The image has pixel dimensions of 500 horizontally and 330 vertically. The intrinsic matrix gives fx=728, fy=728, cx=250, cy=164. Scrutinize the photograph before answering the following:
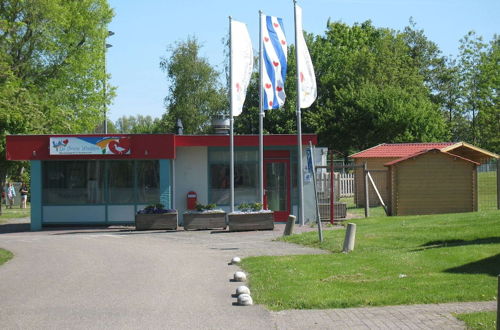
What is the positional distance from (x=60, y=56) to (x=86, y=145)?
69.0 ft

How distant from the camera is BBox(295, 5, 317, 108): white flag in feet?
74.4

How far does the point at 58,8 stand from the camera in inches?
1677

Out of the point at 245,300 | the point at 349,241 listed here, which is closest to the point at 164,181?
the point at 349,241

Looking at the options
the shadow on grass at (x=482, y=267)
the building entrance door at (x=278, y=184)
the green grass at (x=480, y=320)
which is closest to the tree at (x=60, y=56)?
the building entrance door at (x=278, y=184)

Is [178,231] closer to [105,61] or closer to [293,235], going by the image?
[293,235]

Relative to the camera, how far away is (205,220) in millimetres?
24828

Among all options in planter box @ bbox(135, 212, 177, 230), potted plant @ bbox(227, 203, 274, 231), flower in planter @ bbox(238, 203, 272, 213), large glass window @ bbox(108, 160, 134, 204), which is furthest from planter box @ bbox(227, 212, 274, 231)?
large glass window @ bbox(108, 160, 134, 204)

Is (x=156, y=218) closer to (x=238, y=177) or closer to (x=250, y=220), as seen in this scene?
(x=250, y=220)

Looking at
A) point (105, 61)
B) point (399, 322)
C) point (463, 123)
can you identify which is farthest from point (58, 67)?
point (463, 123)

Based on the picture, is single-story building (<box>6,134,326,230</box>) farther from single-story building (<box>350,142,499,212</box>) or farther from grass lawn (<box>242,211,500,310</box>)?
grass lawn (<box>242,211,500,310</box>)

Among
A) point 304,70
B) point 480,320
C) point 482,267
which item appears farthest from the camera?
point 304,70

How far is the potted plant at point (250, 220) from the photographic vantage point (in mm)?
23812

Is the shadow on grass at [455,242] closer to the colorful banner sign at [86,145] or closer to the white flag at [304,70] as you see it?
the white flag at [304,70]

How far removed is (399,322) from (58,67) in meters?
39.8
